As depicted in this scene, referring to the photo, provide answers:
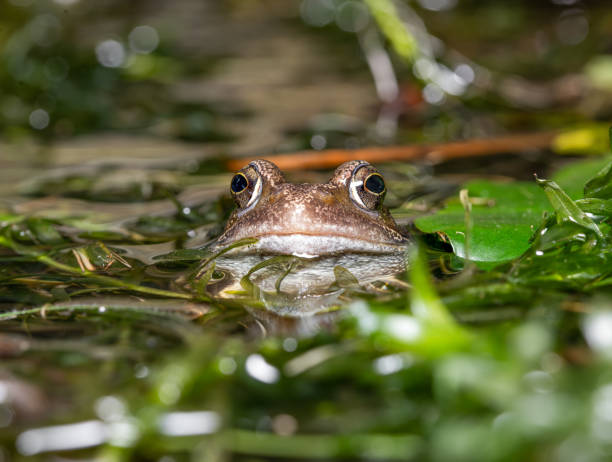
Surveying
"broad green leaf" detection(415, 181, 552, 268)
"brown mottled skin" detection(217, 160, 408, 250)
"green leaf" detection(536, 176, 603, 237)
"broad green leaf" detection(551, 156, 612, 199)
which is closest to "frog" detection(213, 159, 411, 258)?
"brown mottled skin" detection(217, 160, 408, 250)

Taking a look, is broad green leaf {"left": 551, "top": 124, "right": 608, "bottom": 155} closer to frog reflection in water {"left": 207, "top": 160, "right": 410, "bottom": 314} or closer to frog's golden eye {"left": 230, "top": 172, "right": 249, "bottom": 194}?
frog reflection in water {"left": 207, "top": 160, "right": 410, "bottom": 314}

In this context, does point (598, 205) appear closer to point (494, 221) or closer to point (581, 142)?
point (494, 221)

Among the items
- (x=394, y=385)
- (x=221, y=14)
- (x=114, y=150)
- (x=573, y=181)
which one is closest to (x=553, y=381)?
(x=394, y=385)

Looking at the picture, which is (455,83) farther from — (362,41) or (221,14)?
(221,14)

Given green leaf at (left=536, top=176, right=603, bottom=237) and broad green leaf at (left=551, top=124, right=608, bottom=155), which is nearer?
green leaf at (left=536, top=176, right=603, bottom=237)

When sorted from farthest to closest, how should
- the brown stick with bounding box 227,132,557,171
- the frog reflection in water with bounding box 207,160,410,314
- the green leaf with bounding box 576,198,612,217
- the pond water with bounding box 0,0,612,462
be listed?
the brown stick with bounding box 227,132,557,171 → the frog reflection in water with bounding box 207,160,410,314 → the green leaf with bounding box 576,198,612,217 → the pond water with bounding box 0,0,612,462

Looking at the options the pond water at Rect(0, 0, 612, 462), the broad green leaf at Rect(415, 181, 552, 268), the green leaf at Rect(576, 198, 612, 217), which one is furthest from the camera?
the broad green leaf at Rect(415, 181, 552, 268)
